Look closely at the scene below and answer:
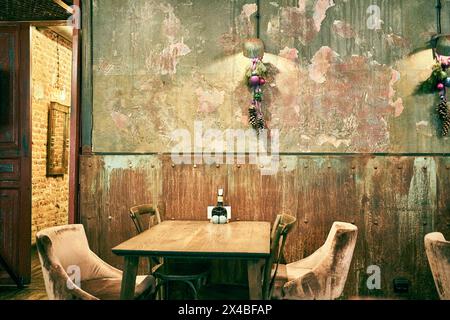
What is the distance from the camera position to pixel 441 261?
9.01 ft

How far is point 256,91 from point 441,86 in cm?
170

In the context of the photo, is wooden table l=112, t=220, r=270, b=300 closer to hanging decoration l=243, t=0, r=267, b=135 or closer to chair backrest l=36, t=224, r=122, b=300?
chair backrest l=36, t=224, r=122, b=300

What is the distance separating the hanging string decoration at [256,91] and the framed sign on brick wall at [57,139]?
3854mm

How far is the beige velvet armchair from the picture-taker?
9.20ft

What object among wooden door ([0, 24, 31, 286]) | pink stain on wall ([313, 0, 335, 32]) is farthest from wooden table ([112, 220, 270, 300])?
wooden door ([0, 24, 31, 286])

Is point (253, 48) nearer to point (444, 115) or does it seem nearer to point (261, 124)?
point (261, 124)

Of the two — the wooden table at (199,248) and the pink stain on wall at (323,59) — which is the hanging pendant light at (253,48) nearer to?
→ the pink stain on wall at (323,59)

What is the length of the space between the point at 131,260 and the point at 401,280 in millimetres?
2705

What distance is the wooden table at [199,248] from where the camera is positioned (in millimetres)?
2699

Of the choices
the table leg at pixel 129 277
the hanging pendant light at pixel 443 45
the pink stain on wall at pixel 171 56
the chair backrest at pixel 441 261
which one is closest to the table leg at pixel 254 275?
the table leg at pixel 129 277

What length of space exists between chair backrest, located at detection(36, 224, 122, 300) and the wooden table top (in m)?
0.40

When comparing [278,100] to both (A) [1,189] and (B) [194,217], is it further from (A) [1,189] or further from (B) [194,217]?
(A) [1,189]

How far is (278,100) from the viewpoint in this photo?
14.6 feet

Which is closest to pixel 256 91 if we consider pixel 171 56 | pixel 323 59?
pixel 323 59
